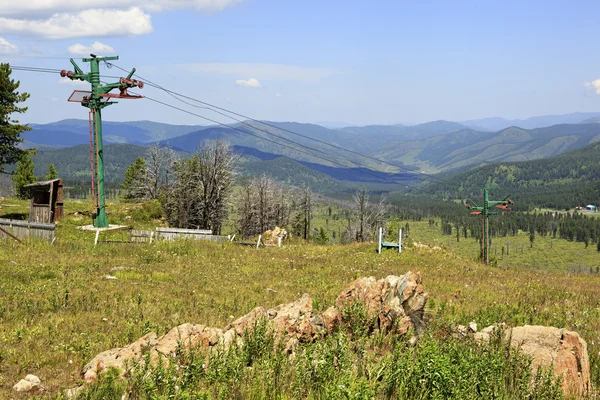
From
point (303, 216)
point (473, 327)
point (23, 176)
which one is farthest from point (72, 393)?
point (23, 176)

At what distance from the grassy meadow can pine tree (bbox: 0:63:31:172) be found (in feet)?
65.2

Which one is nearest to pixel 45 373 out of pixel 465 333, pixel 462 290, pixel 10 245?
pixel 465 333

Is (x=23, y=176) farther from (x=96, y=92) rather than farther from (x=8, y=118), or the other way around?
(x=96, y=92)

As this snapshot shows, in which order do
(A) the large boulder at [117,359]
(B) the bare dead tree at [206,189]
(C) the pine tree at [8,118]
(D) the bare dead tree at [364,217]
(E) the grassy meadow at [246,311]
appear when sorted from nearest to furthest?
(E) the grassy meadow at [246,311], (A) the large boulder at [117,359], (C) the pine tree at [8,118], (B) the bare dead tree at [206,189], (D) the bare dead tree at [364,217]

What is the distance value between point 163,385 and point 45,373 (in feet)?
9.22

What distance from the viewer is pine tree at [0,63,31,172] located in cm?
4266

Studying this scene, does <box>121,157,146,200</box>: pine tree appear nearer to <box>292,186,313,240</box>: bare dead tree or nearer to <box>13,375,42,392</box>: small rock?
<box>292,186,313,240</box>: bare dead tree

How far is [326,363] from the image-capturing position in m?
6.67

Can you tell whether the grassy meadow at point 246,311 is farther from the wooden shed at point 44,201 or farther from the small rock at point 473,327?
the wooden shed at point 44,201

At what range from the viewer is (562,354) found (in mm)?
7781

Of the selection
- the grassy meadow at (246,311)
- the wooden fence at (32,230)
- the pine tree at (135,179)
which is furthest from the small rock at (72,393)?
the pine tree at (135,179)

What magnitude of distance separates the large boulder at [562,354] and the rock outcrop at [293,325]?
2281 mm

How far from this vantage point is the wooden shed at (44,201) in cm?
3334

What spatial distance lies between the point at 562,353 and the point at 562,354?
0.09ft
